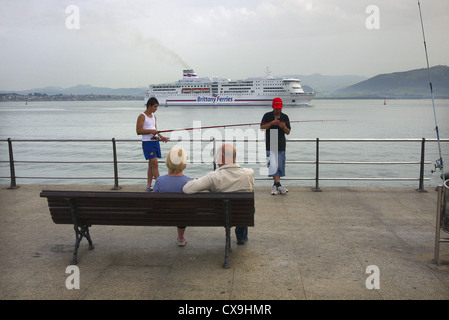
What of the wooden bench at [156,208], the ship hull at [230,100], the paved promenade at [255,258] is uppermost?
the ship hull at [230,100]

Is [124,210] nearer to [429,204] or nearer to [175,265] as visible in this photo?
[175,265]

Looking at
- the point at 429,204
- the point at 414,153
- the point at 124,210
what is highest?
the point at 124,210

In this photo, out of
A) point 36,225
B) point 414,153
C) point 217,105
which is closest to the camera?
point 36,225

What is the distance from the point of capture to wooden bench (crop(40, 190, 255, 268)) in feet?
11.6

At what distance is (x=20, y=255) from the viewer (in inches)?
157

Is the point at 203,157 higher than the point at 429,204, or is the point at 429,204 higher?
the point at 429,204

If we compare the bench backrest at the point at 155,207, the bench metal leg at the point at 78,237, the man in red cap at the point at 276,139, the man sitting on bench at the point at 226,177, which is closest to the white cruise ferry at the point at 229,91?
the man in red cap at the point at 276,139

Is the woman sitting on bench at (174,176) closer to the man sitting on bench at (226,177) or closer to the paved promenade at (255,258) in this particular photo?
the man sitting on bench at (226,177)

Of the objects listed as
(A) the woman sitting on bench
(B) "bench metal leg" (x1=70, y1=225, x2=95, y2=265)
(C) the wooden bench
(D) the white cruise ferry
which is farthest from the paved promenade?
(D) the white cruise ferry

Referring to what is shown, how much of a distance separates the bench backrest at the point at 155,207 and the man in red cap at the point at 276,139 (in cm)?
270

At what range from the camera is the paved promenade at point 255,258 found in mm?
3164

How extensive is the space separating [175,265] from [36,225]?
223cm

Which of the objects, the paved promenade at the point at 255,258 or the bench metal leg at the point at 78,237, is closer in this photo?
the paved promenade at the point at 255,258
